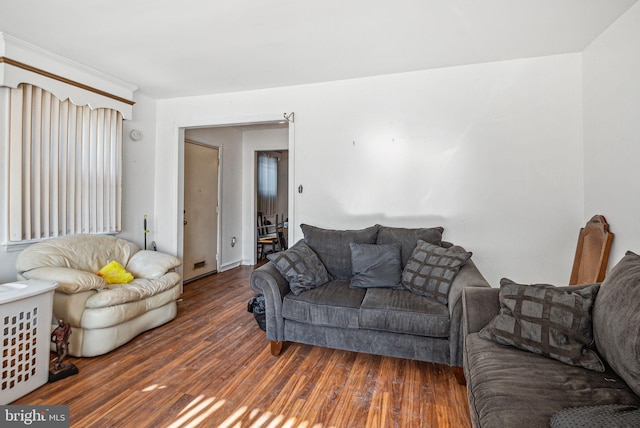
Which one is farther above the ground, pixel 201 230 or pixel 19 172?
pixel 19 172

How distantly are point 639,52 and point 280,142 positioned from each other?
4.42 metres

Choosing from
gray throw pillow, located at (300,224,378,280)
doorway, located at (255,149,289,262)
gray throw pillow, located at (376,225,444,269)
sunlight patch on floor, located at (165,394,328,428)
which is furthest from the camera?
doorway, located at (255,149,289,262)

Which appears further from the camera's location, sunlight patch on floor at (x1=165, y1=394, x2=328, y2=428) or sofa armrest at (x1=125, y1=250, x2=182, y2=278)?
sofa armrest at (x1=125, y1=250, x2=182, y2=278)

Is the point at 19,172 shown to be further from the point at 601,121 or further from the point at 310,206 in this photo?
the point at 601,121

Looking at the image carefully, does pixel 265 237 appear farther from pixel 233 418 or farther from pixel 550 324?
pixel 550 324

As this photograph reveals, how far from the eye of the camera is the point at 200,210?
484cm

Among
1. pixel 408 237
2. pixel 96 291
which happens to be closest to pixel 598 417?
pixel 408 237

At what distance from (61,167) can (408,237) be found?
126 inches

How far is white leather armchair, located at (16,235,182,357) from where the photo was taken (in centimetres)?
242

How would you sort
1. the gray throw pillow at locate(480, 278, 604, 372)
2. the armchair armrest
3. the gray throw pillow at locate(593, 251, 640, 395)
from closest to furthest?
the gray throw pillow at locate(593, 251, 640, 395)
the gray throw pillow at locate(480, 278, 604, 372)
the armchair armrest

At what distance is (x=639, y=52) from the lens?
6.82 ft

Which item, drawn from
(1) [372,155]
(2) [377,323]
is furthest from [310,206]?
(2) [377,323]

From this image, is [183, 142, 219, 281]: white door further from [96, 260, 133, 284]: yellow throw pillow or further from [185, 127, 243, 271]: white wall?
[96, 260, 133, 284]: yellow throw pillow

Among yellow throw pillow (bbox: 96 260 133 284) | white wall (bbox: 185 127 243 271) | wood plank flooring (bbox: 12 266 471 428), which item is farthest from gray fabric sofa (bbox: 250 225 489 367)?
white wall (bbox: 185 127 243 271)
